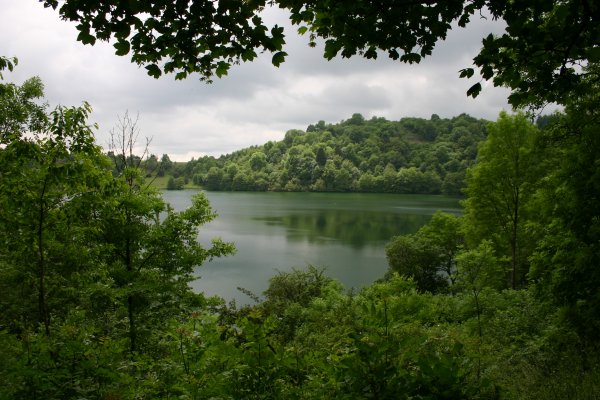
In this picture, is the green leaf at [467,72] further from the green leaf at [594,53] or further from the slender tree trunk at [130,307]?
the slender tree trunk at [130,307]

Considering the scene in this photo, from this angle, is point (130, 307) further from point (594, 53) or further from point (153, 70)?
point (594, 53)

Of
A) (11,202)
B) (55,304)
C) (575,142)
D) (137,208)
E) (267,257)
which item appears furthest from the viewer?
(267,257)

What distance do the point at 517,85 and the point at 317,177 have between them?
124115 mm

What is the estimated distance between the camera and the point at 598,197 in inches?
239

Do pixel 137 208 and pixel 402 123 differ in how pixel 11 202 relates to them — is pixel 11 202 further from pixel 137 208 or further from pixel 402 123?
pixel 402 123

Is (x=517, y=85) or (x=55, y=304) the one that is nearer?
(x=517, y=85)

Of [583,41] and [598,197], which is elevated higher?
[583,41]

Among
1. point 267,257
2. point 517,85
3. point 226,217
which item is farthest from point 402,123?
point 517,85

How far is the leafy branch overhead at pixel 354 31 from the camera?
2.94m

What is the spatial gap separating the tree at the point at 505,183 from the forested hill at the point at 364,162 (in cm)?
8903

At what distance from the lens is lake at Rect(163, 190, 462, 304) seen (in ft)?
92.6

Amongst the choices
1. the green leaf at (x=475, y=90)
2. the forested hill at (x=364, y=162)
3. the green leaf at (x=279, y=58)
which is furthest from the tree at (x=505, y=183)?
the forested hill at (x=364, y=162)

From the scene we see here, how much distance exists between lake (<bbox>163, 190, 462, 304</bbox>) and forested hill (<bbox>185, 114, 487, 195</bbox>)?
49.9 m

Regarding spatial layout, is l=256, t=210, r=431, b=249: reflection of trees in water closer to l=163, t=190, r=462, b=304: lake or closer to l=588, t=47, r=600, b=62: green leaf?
l=163, t=190, r=462, b=304: lake
